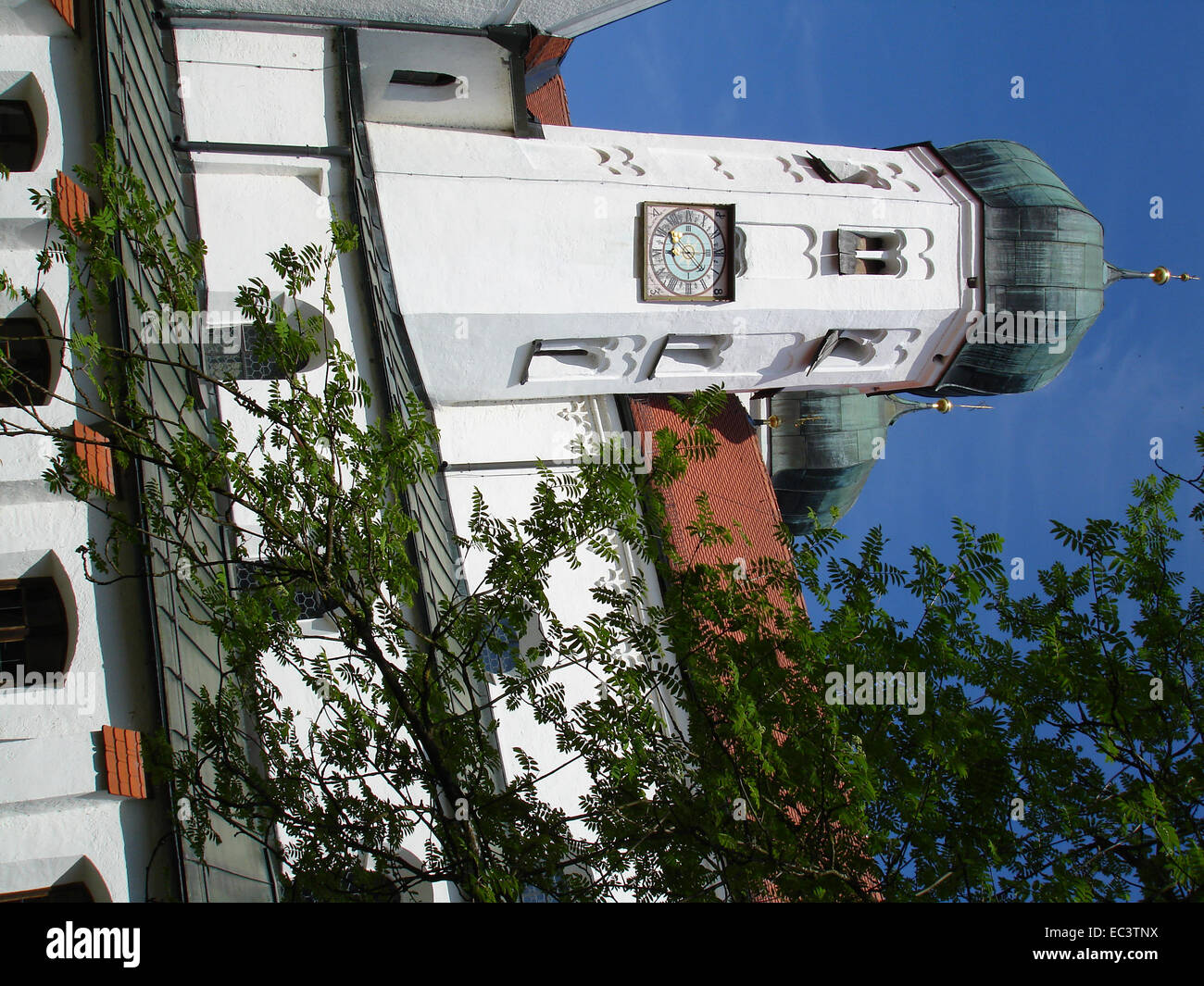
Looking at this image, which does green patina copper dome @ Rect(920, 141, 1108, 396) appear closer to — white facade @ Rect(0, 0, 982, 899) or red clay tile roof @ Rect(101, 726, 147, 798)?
white facade @ Rect(0, 0, 982, 899)

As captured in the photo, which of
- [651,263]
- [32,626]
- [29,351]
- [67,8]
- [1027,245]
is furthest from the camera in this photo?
[1027,245]

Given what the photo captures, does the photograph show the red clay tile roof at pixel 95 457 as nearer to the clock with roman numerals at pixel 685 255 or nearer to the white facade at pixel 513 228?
the white facade at pixel 513 228

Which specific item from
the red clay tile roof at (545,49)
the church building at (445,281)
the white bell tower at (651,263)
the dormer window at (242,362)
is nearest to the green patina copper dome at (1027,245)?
the church building at (445,281)

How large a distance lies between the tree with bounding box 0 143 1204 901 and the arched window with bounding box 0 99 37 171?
3758 millimetres

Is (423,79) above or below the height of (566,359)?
above

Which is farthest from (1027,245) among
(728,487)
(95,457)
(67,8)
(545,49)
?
(95,457)

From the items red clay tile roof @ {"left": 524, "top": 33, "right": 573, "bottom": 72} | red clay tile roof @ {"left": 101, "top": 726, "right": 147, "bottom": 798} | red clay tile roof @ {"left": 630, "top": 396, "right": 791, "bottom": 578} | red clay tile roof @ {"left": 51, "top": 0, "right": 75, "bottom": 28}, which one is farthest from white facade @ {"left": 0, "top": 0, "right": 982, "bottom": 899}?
red clay tile roof @ {"left": 101, "top": 726, "right": 147, "bottom": 798}

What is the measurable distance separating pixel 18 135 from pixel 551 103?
44.8 ft

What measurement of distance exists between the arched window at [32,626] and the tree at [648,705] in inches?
25.6

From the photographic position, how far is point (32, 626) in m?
9.82

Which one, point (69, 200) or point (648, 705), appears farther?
point (69, 200)

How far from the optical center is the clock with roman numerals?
16969 mm

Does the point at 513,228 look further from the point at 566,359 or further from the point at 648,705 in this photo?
the point at 648,705
